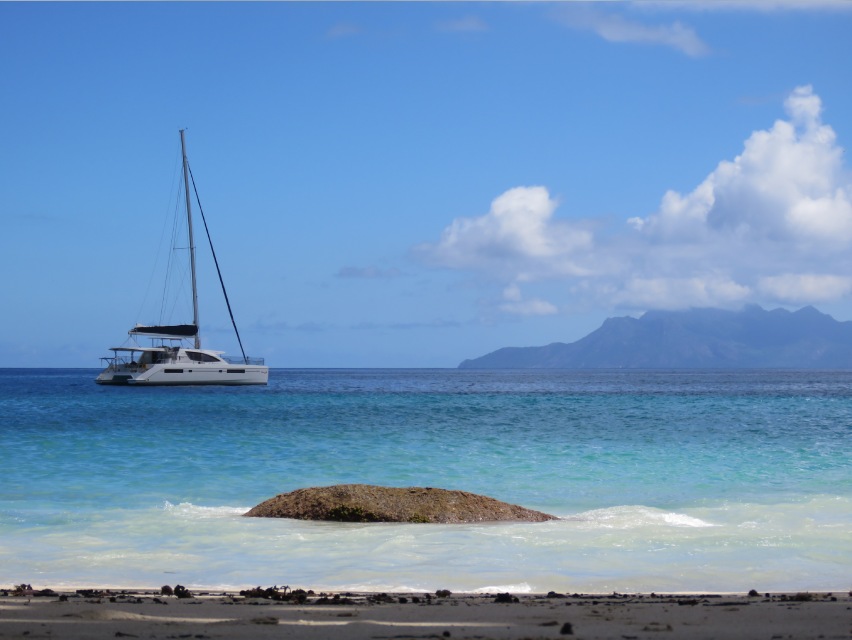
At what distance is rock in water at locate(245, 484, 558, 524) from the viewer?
13.0m

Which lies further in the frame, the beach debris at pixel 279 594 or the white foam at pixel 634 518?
the white foam at pixel 634 518

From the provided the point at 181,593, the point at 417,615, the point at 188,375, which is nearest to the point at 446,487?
the point at 181,593

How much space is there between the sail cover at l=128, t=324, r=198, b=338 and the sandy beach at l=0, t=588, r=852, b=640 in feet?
211

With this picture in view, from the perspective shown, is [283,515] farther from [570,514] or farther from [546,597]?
[546,597]

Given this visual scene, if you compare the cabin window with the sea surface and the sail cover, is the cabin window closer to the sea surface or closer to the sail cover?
the sail cover

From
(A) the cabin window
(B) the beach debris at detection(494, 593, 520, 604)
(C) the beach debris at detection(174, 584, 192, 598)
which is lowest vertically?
(C) the beach debris at detection(174, 584, 192, 598)

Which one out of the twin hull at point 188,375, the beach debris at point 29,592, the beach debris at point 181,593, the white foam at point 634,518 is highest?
the twin hull at point 188,375

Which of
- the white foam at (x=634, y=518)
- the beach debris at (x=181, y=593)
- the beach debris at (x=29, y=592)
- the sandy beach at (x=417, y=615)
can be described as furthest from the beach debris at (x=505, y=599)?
the white foam at (x=634, y=518)

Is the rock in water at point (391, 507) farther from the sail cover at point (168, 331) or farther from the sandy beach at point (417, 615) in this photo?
the sail cover at point (168, 331)

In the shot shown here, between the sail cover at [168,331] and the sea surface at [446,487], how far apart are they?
38.8 m

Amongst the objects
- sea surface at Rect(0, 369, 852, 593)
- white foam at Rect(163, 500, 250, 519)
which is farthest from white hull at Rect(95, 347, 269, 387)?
white foam at Rect(163, 500, 250, 519)

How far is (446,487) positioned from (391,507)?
431 cm

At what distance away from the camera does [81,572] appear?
995cm

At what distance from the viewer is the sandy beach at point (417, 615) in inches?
247
